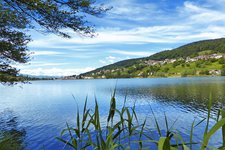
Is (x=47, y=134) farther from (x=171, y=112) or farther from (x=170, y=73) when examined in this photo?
(x=170, y=73)

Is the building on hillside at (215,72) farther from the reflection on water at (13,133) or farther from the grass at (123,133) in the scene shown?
the grass at (123,133)

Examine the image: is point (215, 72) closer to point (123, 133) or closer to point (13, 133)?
point (13, 133)

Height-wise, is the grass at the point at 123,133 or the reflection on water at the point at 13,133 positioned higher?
the grass at the point at 123,133

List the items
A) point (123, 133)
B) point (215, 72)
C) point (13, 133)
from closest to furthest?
point (123, 133) → point (13, 133) → point (215, 72)

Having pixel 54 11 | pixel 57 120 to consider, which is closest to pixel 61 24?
pixel 54 11

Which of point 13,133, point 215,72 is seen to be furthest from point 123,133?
point 215,72

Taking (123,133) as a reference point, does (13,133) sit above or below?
below

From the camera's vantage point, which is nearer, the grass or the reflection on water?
the grass

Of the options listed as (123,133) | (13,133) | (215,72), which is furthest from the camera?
(215,72)

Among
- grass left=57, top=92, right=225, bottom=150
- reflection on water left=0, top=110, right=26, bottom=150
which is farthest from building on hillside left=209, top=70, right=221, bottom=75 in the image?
grass left=57, top=92, right=225, bottom=150

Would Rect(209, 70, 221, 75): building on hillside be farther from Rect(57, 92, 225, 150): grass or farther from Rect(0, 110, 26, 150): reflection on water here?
Rect(57, 92, 225, 150): grass

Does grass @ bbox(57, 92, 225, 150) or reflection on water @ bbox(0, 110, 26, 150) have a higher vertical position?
grass @ bbox(57, 92, 225, 150)

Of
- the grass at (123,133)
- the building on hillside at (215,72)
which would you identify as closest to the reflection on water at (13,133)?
the grass at (123,133)

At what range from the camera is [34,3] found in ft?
29.8
